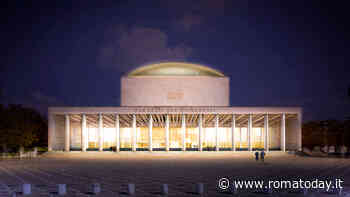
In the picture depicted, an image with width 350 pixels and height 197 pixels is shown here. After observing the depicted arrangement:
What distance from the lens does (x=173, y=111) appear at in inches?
2026

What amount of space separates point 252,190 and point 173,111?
33.7 meters

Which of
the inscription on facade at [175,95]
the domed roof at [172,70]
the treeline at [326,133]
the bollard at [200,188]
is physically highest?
the domed roof at [172,70]

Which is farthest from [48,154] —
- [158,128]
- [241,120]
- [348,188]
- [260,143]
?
[348,188]

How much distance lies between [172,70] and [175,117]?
9227 millimetres

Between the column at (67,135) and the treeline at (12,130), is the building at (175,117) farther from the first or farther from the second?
the treeline at (12,130)

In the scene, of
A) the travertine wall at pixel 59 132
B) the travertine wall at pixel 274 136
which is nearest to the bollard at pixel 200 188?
the travertine wall at pixel 59 132

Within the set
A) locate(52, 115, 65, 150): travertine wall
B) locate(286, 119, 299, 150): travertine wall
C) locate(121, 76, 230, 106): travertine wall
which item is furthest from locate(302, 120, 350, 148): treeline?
locate(52, 115, 65, 150): travertine wall

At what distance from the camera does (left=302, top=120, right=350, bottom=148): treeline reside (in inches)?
3155

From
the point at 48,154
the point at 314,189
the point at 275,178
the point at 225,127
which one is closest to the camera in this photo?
the point at 314,189

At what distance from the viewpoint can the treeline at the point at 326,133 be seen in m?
80.1

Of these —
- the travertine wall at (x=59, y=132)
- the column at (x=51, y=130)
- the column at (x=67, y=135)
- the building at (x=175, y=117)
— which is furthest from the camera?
the travertine wall at (x=59, y=132)

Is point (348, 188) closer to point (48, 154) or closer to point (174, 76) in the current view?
point (48, 154)

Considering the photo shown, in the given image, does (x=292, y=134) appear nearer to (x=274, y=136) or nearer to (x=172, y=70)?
(x=274, y=136)

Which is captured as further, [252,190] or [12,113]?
[12,113]
